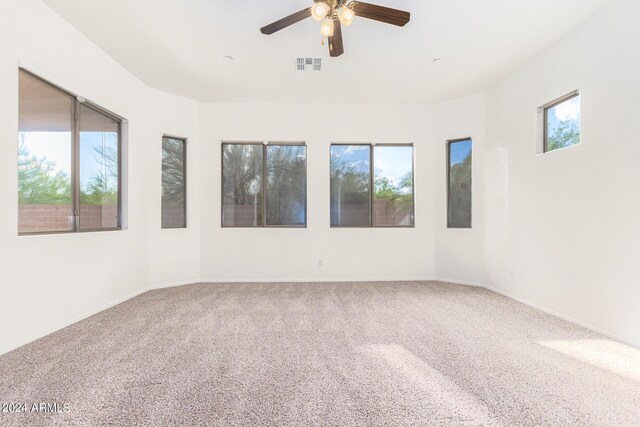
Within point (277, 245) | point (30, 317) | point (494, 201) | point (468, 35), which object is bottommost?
point (30, 317)

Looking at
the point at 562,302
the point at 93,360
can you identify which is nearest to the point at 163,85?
the point at 93,360

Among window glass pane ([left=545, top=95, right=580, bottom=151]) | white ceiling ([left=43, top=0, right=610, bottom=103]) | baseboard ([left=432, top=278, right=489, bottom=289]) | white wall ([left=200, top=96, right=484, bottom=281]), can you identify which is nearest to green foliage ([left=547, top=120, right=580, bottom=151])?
window glass pane ([left=545, top=95, right=580, bottom=151])

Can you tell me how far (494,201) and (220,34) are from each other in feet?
14.5

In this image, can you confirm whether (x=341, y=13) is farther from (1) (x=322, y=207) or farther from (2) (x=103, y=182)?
(2) (x=103, y=182)

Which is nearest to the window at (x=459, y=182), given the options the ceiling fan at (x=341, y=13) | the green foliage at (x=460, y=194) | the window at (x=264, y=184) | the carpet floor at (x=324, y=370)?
the green foliage at (x=460, y=194)

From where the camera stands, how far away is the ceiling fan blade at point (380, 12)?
2.38 m

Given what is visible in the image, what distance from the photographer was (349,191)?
18.0 feet

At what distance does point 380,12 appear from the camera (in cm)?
244

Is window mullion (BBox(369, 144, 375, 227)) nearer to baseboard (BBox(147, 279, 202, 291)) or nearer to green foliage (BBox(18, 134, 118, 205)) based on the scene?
baseboard (BBox(147, 279, 202, 291))

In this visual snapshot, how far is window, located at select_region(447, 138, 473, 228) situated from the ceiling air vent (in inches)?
110

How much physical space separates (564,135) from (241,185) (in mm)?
4725

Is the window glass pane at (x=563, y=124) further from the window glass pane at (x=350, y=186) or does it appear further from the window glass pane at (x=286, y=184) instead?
the window glass pane at (x=286, y=184)

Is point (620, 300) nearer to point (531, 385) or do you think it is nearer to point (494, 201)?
point (531, 385)

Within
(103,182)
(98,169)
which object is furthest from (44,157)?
(103,182)
